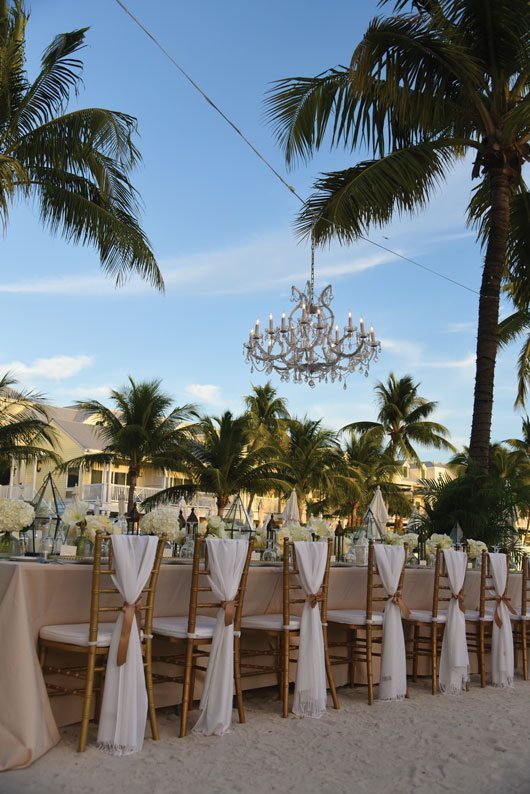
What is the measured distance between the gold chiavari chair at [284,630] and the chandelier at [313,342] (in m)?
5.26

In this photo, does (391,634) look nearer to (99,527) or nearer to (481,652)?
(481,652)

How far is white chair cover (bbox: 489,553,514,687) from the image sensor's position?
272 inches

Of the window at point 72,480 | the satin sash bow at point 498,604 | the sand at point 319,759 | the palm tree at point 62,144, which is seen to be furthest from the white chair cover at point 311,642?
the window at point 72,480

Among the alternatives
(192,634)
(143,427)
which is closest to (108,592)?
(192,634)

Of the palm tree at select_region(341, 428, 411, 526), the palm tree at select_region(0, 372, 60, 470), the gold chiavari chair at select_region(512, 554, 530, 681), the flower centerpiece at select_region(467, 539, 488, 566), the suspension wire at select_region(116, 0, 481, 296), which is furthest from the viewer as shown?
the palm tree at select_region(341, 428, 411, 526)

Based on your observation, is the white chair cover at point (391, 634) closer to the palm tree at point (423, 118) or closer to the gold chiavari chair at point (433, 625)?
the gold chiavari chair at point (433, 625)

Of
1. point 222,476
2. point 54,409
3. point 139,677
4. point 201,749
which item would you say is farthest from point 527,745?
point 54,409

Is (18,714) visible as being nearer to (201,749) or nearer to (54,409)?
(201,749)

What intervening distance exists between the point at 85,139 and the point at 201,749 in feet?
26.0

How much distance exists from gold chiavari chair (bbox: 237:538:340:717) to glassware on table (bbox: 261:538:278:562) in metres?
0.55

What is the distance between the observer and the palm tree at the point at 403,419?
3416cm

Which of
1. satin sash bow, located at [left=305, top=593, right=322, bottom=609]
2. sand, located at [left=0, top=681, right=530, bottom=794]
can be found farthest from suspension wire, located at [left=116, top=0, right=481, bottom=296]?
sand, located at [left=0, top=681, right=530, bottom=794]

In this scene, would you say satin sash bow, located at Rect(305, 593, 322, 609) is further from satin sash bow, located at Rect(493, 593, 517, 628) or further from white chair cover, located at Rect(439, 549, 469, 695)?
satin sash bow, located at Rect(493, 593, 517, 628)

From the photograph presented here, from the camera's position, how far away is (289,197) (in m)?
11.3
